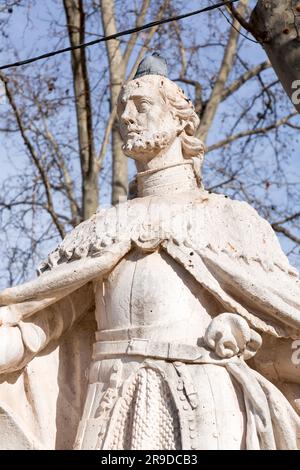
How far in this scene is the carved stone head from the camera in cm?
614

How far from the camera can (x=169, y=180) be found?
6199mm

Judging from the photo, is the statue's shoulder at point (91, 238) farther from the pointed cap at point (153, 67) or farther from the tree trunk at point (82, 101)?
the tree trunk at point (82, 101)

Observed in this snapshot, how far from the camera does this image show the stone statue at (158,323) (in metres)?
5.46

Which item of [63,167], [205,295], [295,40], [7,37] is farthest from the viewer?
[63,167]

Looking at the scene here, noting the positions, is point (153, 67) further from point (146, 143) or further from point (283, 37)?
point (283, 37)

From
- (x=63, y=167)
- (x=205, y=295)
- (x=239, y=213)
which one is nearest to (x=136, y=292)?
(x=205, y=295)

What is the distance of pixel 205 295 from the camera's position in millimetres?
5797

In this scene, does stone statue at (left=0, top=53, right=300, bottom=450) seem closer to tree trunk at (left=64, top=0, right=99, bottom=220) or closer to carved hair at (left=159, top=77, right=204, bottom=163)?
carved hair at (left=159, top=77, right=204, bottom=163)

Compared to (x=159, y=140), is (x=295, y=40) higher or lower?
higher

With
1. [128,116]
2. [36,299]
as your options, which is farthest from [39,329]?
[128,116]

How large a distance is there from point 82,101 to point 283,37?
5.57 meters
